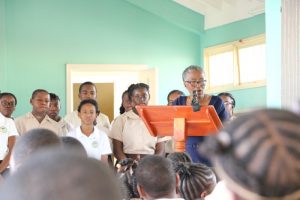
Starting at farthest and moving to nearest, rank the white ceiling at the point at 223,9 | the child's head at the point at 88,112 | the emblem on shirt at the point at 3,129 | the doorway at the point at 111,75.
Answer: the doorway at the point at 111,75, the white ceiling at the point at 223,9, the child's head at the point at 88,112, the emblem on shirt at the point at 3,129

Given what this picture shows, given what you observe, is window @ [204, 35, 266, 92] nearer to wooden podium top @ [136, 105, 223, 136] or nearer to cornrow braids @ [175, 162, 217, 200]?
wooden podium top @ [136, 105, 223, 136]

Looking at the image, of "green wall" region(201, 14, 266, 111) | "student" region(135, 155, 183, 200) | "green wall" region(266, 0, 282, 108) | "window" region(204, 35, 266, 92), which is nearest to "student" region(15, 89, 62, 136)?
"green wall" region(266, 0, 282, 108)

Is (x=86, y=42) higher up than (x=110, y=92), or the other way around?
(x=86, y=42)

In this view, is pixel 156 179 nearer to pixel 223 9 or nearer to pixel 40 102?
pixel 40 102

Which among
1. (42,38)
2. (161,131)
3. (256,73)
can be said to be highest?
(42,38)

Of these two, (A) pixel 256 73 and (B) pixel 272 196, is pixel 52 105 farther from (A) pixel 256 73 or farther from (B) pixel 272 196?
(B) pixel 272 196

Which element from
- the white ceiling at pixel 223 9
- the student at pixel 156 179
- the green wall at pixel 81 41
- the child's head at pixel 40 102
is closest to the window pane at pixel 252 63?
the white ceiling at pixel 223 9

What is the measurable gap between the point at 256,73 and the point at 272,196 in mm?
6682

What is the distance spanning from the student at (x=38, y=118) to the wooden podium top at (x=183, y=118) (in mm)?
1964

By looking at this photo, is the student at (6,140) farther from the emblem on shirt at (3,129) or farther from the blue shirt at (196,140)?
the blue shirt at (196,140)

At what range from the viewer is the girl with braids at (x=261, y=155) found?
0.70m

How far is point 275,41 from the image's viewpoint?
15.0 ft

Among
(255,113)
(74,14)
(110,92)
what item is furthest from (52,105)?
(255,113)

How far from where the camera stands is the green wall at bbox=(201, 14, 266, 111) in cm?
718
